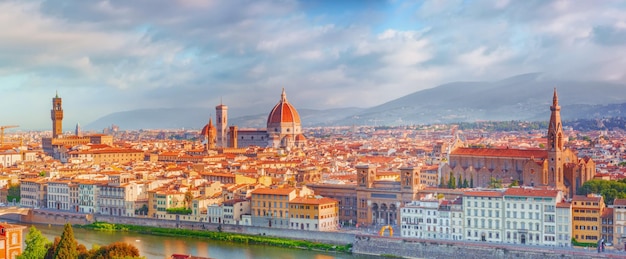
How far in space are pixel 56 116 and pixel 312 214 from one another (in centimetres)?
5421

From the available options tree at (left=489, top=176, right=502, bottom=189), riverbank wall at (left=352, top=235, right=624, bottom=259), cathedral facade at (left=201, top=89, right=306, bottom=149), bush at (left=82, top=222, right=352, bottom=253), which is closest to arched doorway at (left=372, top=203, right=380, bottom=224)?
bush at (left=82, top=222, right=352, bottom=253)

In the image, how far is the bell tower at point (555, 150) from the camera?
3606 cm

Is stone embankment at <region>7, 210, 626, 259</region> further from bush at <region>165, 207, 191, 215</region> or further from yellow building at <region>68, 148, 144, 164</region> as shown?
yellow building at <region>68, 148, 144, 164</region>

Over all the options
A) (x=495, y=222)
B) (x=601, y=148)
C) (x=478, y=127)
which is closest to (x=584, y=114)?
(x=478, y=127)

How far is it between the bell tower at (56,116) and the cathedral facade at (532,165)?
48304mm

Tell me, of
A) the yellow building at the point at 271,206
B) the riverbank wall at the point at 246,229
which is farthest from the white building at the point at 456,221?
Answer: the yellow building at the point at 271,206

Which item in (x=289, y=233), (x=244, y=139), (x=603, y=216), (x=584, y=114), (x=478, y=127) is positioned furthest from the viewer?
(x=584, y=114)

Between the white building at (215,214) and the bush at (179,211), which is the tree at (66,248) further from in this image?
the bush at (179,211)

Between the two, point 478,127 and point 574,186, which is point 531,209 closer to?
point 574,186

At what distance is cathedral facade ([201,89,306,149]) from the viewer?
242 ft

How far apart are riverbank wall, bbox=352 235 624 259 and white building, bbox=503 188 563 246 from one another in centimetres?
89

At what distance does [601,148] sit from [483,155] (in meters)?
28.4

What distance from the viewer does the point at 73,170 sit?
47.2 m

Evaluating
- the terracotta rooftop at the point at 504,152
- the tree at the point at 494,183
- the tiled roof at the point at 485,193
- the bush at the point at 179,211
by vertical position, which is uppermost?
the terracotta rooftop at the point at 504,152
